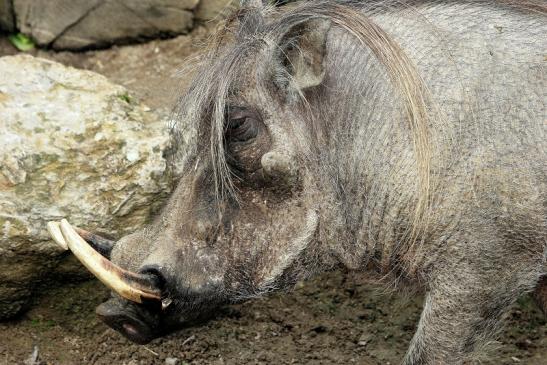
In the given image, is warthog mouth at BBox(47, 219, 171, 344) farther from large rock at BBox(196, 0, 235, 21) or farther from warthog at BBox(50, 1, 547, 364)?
large rock at BBox(196, 0, 235, 21)

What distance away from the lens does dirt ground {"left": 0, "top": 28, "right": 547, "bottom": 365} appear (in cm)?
349

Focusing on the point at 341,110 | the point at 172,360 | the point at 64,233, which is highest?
the point at 341,110

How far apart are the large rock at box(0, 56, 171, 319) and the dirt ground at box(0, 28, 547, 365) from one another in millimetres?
165

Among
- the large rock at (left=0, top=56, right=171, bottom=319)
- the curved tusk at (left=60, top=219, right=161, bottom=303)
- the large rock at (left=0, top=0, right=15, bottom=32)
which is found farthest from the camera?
the large rock at (left=0, top=0, right=15, bottom=32)

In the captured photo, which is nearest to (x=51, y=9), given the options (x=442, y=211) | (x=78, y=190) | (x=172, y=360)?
(x=78, y=190)

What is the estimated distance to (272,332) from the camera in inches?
145

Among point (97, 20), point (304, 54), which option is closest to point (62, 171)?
point (304, 54)

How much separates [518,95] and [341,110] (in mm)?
538

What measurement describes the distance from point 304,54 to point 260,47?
18 centimetres

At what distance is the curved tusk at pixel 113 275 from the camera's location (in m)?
2.58

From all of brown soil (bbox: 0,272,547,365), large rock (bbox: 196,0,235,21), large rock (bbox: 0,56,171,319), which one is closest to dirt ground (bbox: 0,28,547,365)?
brown soil (bbox: 0,272,547,365)

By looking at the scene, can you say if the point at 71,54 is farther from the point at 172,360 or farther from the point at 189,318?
the point at 189,318

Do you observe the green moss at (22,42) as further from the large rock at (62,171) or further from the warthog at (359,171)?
the warthog at (359,171)

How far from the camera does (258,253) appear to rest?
2822 mm
